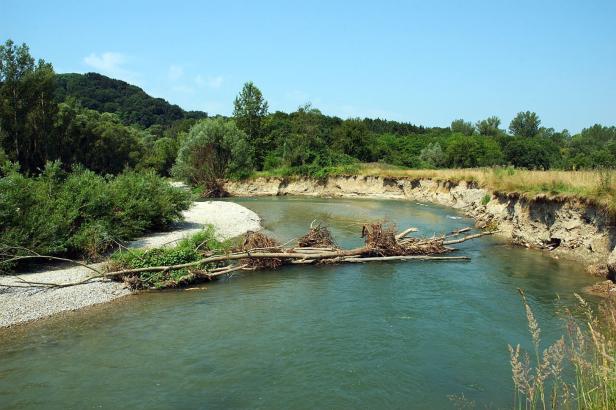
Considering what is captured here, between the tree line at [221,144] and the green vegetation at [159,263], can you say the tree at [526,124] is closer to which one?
the tree line at [221,144]

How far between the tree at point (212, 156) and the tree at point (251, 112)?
36.6 feet

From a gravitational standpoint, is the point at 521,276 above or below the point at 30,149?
below

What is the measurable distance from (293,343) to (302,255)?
8044mm

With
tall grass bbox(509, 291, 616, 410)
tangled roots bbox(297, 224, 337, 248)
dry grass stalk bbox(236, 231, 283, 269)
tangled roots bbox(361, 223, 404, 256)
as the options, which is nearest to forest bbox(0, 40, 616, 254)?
dry grass stalk bbox(236, 231, 283, 269)

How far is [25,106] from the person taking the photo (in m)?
44.6

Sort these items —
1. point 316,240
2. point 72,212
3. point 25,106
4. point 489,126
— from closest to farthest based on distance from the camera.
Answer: point 72,212
point 316,240
point 25,106
point 489,126

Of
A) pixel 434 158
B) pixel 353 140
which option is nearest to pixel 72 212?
pixel 353 140

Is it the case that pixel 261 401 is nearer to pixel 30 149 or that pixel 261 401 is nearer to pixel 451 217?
pixel 451 217

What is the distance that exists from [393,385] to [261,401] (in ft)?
8.83

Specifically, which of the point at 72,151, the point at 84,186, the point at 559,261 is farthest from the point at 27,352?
the point at 72,151

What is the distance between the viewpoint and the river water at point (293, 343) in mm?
8875

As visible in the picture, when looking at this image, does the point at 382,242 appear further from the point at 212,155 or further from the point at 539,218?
the point at 212,155

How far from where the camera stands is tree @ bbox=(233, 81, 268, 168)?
78.7m

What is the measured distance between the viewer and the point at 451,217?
3650cm
